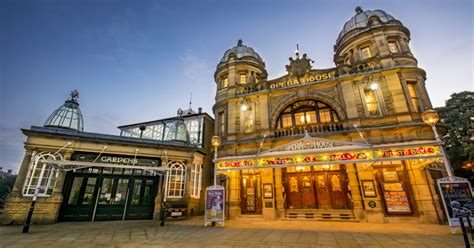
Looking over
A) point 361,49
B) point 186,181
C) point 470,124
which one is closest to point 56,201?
point 186,181

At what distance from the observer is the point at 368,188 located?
11.3m

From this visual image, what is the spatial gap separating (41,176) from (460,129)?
34.5m

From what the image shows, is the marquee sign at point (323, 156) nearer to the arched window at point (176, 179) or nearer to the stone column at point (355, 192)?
the stone column at point (355, 192)

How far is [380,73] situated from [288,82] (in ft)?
20.1

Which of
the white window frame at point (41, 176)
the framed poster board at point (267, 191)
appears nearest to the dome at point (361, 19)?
the framed poster board at point (267, 191)

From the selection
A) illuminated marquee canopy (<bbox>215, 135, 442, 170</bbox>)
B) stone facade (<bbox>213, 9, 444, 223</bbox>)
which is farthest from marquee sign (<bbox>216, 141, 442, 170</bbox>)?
stone facade (<bbox>213, 9, 444, 223</bbox>)

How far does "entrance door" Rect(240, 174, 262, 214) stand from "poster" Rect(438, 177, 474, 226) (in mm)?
9185

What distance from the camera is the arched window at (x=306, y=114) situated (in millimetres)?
14062

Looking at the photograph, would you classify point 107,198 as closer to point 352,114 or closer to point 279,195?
point 279,195

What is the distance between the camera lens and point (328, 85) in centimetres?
1422

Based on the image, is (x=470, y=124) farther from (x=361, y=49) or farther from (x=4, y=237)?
(x=4, y=237)

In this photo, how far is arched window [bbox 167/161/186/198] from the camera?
13891 mm

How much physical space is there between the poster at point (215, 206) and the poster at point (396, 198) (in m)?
9.58

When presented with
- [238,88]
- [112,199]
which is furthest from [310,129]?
[112,199]
